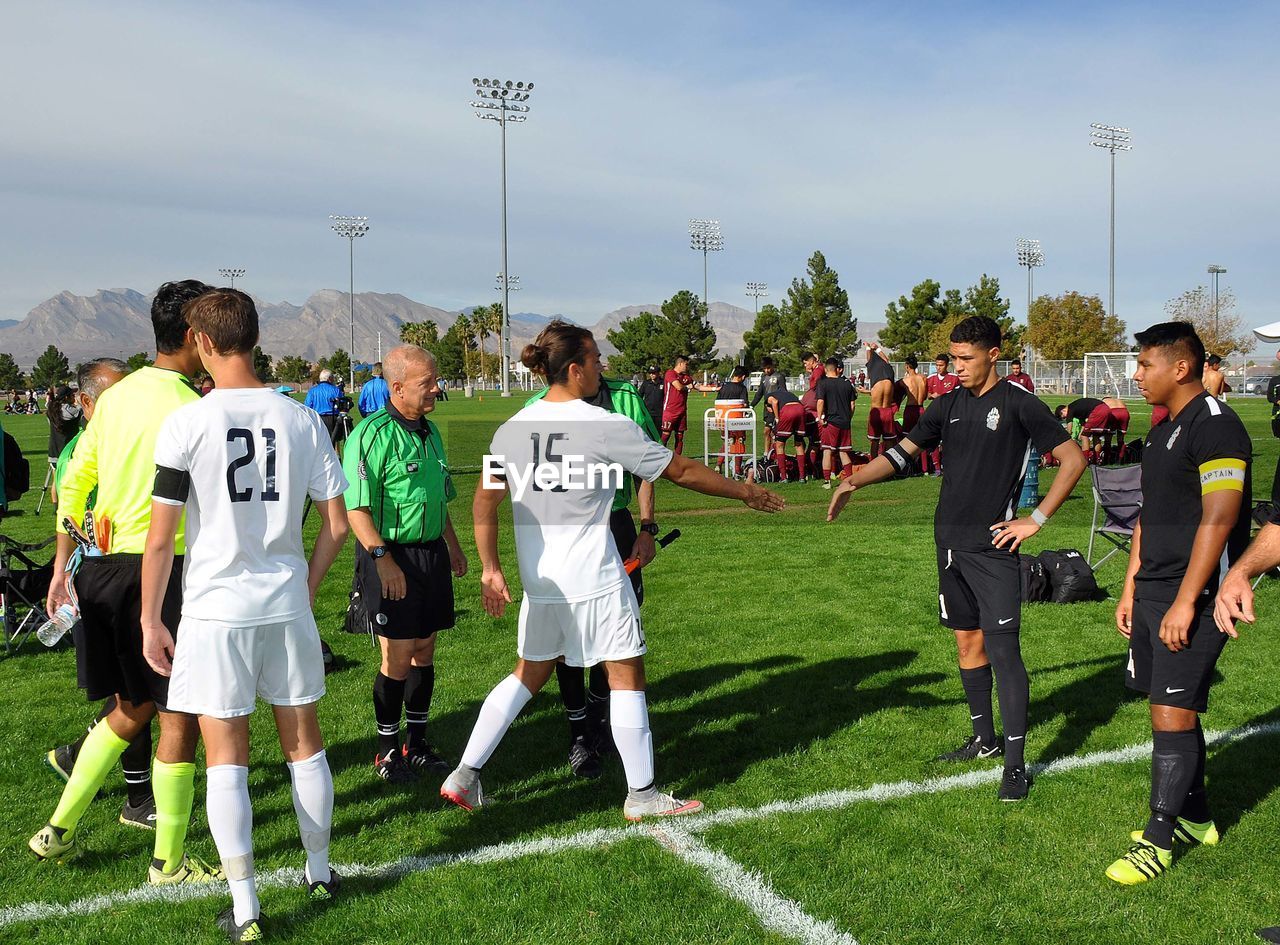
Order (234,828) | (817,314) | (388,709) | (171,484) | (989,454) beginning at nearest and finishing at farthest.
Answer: (171,484)
(234,828)
(989,454)
(388,709)
(817,314)

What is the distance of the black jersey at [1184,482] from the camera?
3.56 meters

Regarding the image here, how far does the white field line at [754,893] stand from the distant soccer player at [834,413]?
1273 cm

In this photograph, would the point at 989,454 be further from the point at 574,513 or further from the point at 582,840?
the point at 582,840

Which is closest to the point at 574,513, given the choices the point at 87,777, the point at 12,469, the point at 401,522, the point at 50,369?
the point at 401,522

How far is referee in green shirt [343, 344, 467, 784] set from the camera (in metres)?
4.59

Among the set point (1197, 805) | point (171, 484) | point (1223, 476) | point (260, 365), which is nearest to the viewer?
point (171, 484)

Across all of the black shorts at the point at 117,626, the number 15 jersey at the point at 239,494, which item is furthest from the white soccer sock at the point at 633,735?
the black shorts at the point at 117,626

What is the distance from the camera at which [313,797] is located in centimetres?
335

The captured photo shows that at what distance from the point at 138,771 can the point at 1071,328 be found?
72914 millimetres

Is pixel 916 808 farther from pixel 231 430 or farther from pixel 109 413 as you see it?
pixel 109 413

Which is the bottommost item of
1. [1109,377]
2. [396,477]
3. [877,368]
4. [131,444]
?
[396,477]

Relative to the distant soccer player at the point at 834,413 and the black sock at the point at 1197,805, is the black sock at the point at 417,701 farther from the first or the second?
the distant soccer player at the point at 834,413

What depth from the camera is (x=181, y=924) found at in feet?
11.2

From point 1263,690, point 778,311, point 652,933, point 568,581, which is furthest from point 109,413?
point 778,311
